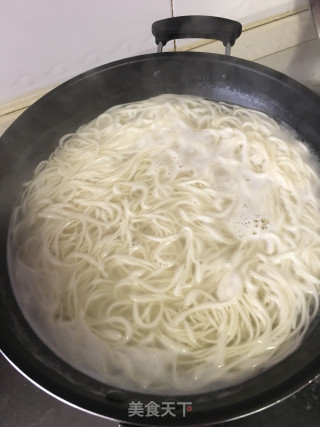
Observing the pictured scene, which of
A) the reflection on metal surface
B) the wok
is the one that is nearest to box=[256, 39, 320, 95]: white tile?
the reflection on metal surface

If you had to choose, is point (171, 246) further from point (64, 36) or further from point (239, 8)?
point (239, 8)

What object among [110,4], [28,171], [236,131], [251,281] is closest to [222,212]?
[251,281]

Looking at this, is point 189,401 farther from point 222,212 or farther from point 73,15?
point 73,15

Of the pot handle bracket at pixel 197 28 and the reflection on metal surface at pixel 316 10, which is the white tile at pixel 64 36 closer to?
the pot handle bracket at pixel 197 28

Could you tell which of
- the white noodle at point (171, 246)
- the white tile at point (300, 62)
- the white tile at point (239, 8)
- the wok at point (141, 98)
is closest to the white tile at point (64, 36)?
the white tile at point (239, 8)

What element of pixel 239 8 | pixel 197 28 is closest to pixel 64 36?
pixel 197 28

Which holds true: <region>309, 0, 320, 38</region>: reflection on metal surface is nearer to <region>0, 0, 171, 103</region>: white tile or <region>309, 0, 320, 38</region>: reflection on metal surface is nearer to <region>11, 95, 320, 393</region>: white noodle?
<region>11, 95, 320, 393</region>: white noodle
